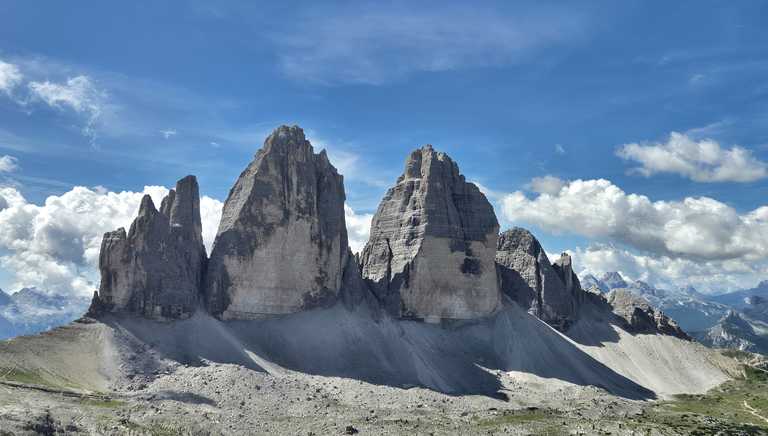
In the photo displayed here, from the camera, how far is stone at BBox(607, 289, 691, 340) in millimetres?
168000

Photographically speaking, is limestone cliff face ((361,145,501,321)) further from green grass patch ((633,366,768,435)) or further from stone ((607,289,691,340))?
stone ((607,289,691,340))

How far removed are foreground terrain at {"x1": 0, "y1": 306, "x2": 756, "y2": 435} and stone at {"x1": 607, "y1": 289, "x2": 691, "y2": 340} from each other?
18009 mm

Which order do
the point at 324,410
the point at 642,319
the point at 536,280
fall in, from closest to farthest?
the point at 324,410 < the point at 536,280 < the point at 642,319

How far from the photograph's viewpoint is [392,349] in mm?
123312

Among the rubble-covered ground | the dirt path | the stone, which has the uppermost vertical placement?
the stone

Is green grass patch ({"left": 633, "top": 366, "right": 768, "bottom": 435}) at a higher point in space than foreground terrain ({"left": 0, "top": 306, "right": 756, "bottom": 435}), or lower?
lower

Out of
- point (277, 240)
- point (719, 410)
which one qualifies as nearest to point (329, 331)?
point (277, 240)

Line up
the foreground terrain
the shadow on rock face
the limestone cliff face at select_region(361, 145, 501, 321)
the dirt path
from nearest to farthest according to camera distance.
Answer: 1. the foreground terrain
2. the shadow on rock face
3. the dirt path
4. the limestone cliff face at select_region(361, 145, 501, 321)

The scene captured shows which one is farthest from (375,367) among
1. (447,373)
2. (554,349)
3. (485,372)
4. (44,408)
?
(44,408)

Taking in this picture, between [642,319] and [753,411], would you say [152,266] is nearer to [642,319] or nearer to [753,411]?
[753,411]

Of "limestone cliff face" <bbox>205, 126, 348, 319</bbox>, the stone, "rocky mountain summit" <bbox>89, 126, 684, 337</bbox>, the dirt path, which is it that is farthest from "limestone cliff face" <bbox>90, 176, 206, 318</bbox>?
the stone

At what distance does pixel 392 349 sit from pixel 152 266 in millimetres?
46477

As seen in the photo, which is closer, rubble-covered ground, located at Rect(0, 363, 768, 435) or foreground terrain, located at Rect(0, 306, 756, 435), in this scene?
rubble-covered ground, located at Rect(0, 363, 768, 435)

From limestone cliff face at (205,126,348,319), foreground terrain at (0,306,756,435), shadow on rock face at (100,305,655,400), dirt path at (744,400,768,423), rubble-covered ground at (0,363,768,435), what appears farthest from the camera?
limestone cliff face at (205,126,348,319)
